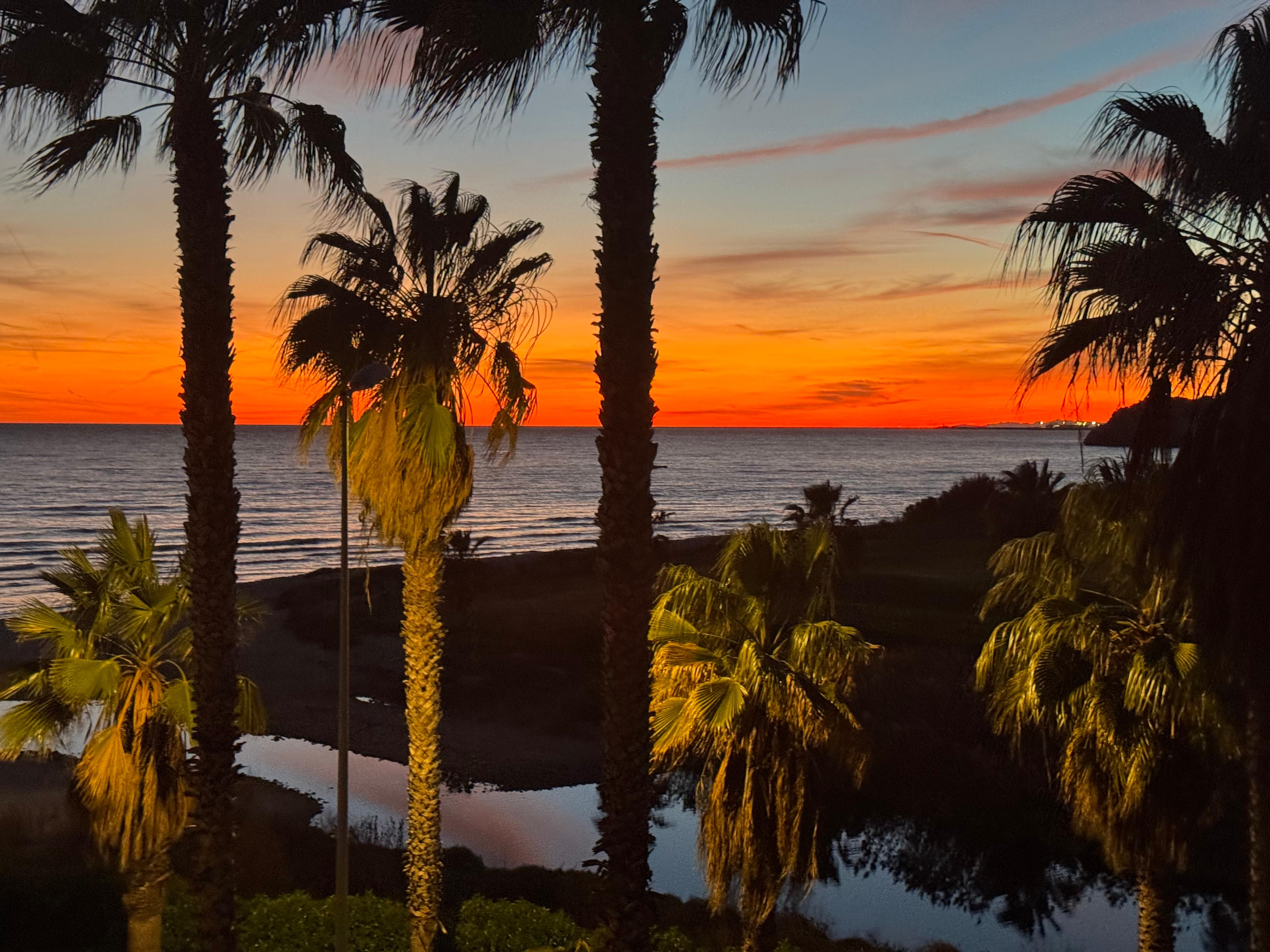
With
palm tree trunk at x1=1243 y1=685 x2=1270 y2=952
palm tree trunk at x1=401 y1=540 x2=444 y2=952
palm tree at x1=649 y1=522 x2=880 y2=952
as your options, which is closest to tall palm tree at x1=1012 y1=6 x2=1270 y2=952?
palm tree trunk at x1=1243 y1=685 x2=1270 y2=952

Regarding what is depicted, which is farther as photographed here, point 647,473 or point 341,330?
point 341,330

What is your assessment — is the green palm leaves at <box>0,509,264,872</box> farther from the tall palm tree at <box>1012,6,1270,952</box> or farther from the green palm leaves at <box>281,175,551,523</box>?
the tall palm tree at <box>1012,6,1270,952</box>

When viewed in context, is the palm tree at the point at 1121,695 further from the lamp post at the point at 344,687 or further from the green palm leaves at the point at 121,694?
the green palm leaves at the point at 121,694

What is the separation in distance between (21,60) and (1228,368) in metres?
12.0

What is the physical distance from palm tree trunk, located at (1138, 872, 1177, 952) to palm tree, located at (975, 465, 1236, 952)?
1 cm

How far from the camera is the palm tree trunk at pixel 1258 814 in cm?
990

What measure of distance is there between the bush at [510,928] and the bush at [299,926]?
41.3 inches

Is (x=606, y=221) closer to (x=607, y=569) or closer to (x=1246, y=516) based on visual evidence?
(x=607, y=569)

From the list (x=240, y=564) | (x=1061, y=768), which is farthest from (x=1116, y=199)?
(x=240, y=564)

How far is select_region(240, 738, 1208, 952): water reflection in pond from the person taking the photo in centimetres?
2202

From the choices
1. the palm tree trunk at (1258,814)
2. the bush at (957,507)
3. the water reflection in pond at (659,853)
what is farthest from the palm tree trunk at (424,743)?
the bush at (957,507)

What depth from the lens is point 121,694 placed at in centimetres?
1321

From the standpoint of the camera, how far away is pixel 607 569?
326 inches

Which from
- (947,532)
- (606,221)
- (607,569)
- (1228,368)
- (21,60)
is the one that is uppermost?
(21,60)
